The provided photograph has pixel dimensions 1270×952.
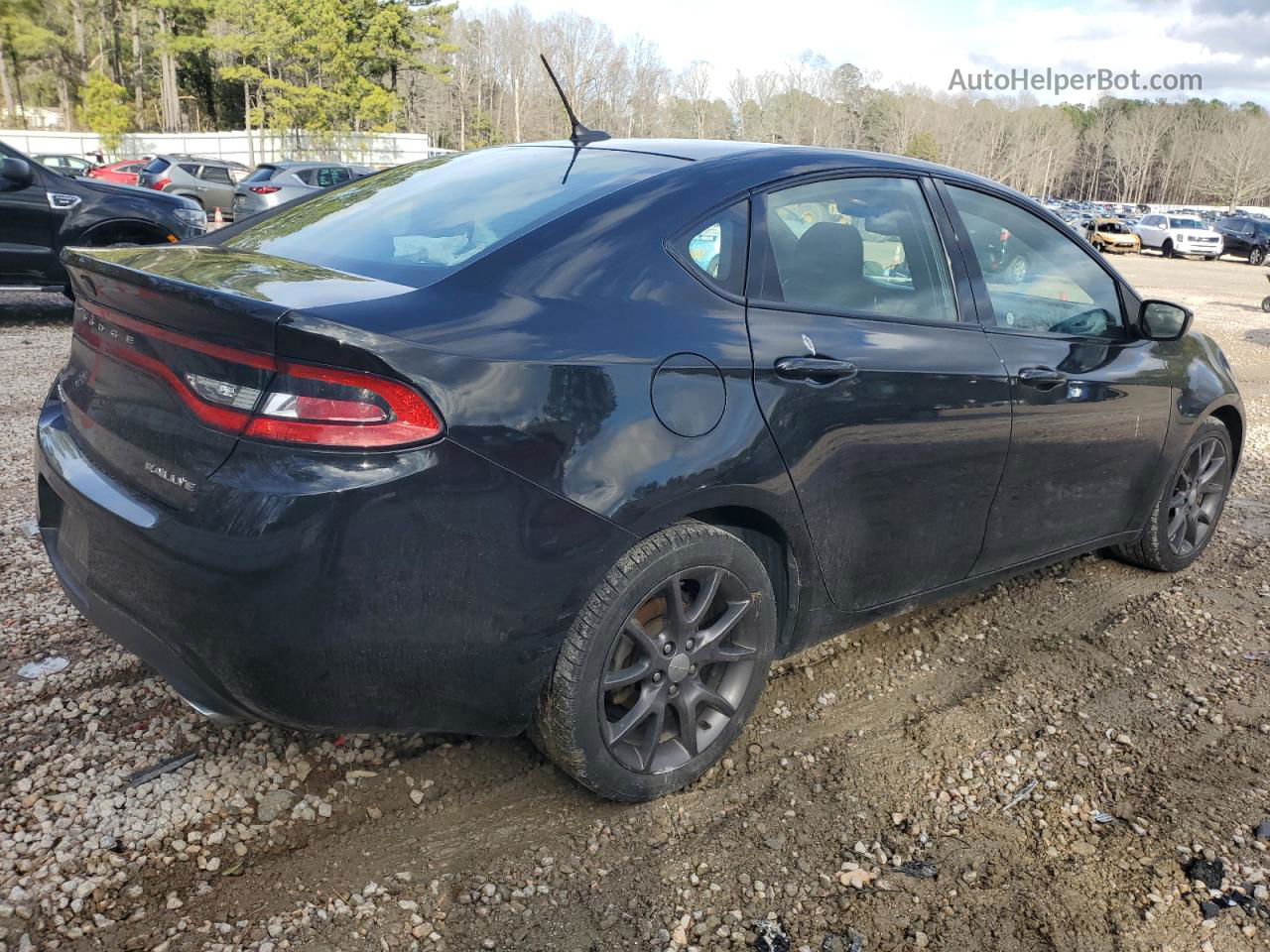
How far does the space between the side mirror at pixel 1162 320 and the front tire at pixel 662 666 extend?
2.13 m

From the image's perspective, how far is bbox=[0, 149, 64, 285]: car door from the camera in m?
8.81

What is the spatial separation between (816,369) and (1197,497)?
8.98ft

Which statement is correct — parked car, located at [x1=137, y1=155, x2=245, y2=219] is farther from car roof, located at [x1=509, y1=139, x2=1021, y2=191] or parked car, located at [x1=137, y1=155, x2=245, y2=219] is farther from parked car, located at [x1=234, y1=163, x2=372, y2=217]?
car roof, located at [x1=509, y1=139, x2=1021, y2=191]

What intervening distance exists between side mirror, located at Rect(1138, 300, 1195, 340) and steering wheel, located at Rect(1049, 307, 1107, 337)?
0.65ft

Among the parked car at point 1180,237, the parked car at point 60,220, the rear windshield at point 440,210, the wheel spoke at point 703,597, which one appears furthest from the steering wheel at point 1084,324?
the parked car at point 1180,237

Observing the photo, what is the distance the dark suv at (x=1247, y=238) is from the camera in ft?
114

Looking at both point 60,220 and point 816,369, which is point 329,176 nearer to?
point 60,220

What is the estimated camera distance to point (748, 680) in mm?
2719

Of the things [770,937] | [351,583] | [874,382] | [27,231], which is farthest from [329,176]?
[770,937]

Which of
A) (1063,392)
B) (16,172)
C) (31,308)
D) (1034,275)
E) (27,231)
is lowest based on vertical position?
(31,308)

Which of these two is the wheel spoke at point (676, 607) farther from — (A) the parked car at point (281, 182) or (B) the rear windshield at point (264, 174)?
(B) the rear windshield at point (264, 174)

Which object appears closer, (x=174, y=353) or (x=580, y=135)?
(x=174, y=353)

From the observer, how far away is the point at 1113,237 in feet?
123

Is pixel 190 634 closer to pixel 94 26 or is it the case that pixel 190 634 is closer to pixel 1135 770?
pixel 1135 770
